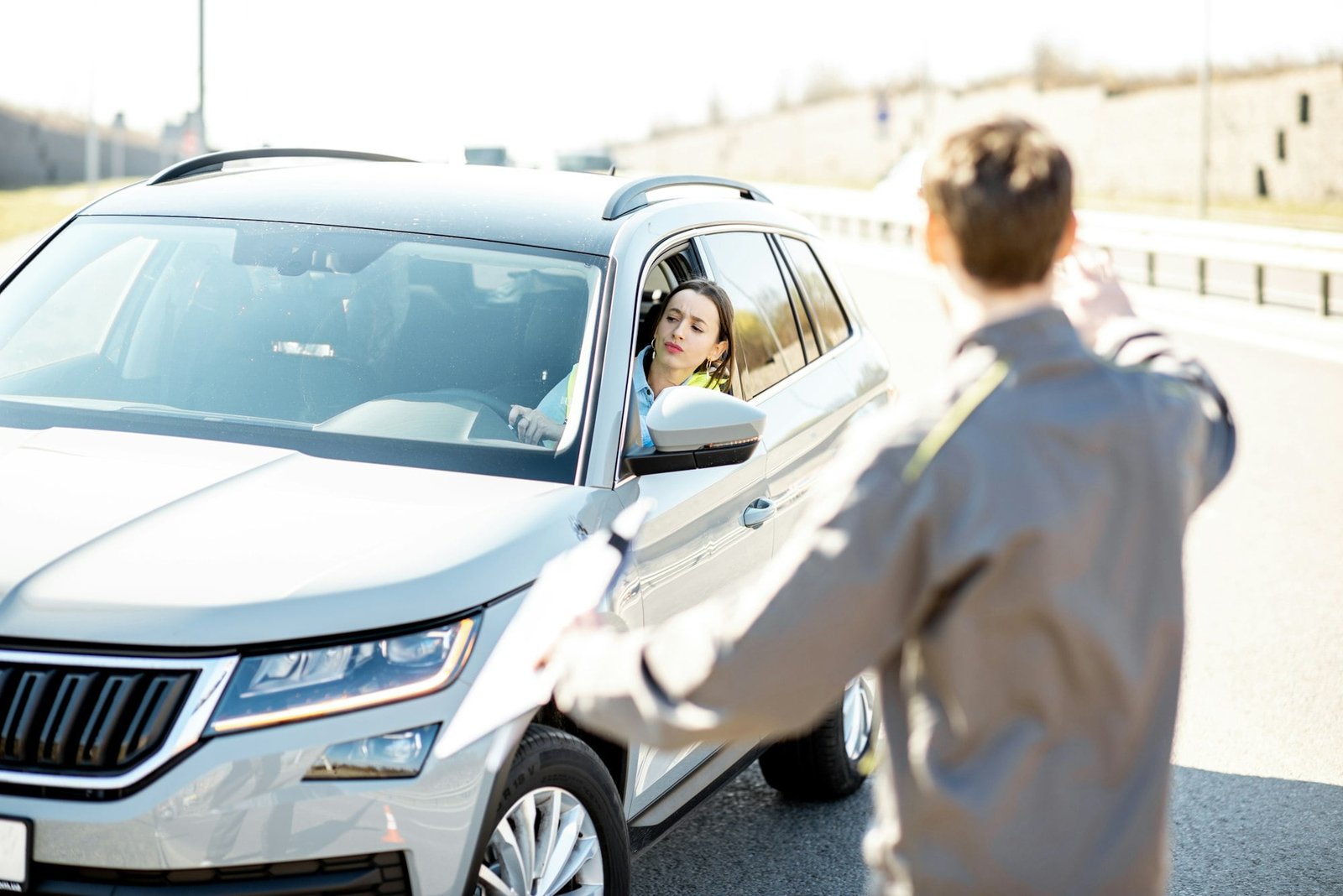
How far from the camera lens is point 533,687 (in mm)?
2234

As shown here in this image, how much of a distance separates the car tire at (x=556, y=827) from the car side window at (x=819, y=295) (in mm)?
2495

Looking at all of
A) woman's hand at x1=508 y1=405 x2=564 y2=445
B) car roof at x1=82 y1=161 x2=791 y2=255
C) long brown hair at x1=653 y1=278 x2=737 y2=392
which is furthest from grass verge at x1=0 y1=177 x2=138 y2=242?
woman's hand at x1=508 y1=405 x2=564 y2=445

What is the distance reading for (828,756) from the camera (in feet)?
16.9

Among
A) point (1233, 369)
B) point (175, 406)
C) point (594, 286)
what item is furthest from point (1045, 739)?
point (1233, 369)

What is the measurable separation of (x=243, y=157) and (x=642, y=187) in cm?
143

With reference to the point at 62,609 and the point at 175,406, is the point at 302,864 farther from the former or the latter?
the point at 175,406

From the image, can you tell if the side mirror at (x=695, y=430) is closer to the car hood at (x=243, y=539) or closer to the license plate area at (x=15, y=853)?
the car hood at (x=243, y=539)

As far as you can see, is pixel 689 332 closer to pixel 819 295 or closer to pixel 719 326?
pixel 719 326

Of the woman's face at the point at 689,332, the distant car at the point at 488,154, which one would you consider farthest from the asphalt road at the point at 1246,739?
the distant car at the point at 488,154

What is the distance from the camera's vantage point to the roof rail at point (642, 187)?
15.3 feet

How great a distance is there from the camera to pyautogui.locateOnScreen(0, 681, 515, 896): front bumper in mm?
2846

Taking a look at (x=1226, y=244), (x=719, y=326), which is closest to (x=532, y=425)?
(x=719, y=326)

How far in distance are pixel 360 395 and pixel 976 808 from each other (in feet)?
8.46

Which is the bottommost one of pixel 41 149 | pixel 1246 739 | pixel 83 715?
pixel 1246 739
